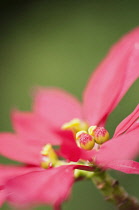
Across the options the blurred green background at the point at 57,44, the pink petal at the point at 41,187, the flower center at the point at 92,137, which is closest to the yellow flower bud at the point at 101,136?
the flower center at the point at 92,137

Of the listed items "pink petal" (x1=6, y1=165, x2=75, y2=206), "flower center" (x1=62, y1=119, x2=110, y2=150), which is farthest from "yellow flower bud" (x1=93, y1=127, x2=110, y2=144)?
"pink petal" (x1=6, y1=165, x2=75, y2=206)

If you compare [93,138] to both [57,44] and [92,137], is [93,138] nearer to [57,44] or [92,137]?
[92,137]

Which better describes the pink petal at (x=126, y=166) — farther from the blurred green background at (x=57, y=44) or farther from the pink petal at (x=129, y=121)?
the blurred green background at (x=57, y=44)

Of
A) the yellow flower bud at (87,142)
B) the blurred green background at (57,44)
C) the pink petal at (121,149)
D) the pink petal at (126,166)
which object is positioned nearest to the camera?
the pink petal at (121,149)

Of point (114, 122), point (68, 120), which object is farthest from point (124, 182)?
point (68, 120)

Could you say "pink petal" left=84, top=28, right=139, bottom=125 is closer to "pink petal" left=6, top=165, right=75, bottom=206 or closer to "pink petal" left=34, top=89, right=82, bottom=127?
"pink petal" left=34, top=89, right=82, bottom=127

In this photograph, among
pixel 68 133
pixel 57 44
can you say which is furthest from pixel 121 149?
pixel 57 44
